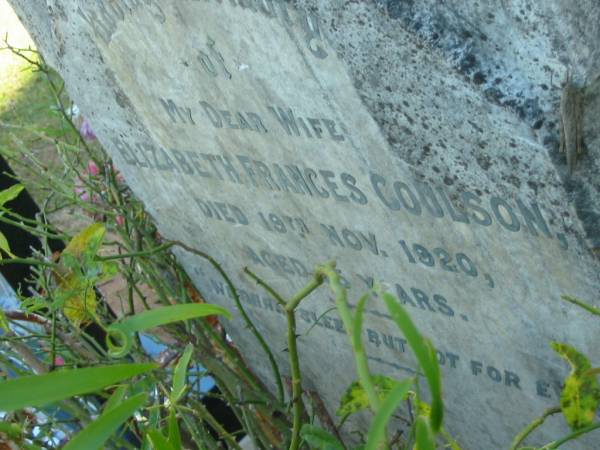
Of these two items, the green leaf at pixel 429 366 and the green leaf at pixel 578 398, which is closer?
the green leaf at pixel 429 366

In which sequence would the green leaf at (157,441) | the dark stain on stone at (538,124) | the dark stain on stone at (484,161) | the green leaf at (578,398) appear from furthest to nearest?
the dark stain on stone at (484,161) < the dark stain on stone at (538,124) < the green leaf at (578,398) < the green leaf at (157,441)

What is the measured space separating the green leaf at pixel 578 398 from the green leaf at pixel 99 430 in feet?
1.56

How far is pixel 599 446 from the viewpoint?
1.56 m

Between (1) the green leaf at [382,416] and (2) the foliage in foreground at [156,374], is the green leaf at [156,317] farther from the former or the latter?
(1) the green leaf at [382,416]

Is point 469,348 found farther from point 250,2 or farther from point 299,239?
point 250,2

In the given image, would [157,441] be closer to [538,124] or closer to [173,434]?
[173,434]

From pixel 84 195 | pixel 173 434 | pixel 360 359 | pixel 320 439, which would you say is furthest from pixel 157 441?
pixel 84 195

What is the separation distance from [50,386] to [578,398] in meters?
0.55

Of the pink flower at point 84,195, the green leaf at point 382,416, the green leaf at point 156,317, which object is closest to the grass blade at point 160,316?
the green leaf at point 156,317

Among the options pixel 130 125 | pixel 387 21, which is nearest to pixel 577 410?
pixel 387 21

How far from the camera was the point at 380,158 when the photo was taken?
53.8 inches

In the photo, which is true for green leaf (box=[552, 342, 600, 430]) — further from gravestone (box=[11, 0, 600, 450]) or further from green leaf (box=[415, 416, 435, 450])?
green leaf (box=[415, 416, 435, 450])

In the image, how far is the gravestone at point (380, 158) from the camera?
1.14m

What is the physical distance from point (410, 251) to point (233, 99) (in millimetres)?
370
